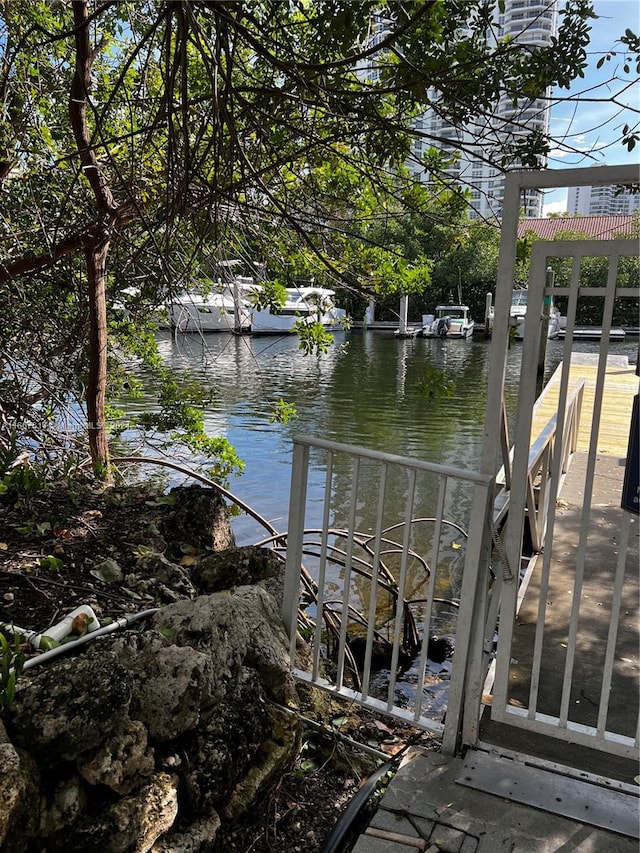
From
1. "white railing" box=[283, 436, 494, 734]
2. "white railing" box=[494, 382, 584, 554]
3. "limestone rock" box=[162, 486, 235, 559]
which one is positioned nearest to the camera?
"white railing" box=[283, 436, 494, 734]

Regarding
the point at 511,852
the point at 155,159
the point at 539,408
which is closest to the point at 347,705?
the point at 511,852

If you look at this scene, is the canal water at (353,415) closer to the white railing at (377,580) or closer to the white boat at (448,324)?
the white railing at (377,580)

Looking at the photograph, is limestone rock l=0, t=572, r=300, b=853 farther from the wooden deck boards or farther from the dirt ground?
the wooden deck boards

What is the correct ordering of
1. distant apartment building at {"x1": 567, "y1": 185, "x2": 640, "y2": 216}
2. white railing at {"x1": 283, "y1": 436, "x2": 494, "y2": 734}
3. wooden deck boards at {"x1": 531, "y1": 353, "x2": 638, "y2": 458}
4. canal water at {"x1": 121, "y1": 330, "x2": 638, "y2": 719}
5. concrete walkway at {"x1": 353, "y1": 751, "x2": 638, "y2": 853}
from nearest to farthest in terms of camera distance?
concrete walkway at {"x1": 353, "y1": 751, "x2": 638, "y2": 853}, white railing at {"x1": 283, "y1": 436, "x2": 494, "y2": 734}, distant apartment building at {"x1": 567, "y1": 185, "x2": 640, "y2": 216}, canal water at {"x1": 121, "y1": 330, "x2": 638, "y2": 719}, wooden deck boards at {"x1": 531, "y1": 353, "x2": 638, "y2": 458}

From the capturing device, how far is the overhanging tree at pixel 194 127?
2.74 m

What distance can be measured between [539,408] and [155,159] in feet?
19.6

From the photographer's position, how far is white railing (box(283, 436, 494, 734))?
Answer: 2.40 meters

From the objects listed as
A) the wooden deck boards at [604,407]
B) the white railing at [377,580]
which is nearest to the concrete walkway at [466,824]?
the white railing at [377,580]

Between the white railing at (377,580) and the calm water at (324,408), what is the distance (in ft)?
2.59

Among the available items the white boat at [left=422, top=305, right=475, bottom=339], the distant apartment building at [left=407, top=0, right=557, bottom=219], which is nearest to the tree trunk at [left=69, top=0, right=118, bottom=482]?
the distant apartment building at [left=407, top=0, right=557, bottom=219]

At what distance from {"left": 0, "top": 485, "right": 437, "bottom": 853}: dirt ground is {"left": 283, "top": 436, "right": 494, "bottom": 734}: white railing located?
0.73ft

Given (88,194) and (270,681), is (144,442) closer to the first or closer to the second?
(88,194)

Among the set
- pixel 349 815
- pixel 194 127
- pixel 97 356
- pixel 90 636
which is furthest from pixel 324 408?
pixel 349 815

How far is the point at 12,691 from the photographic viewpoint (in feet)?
6.42
